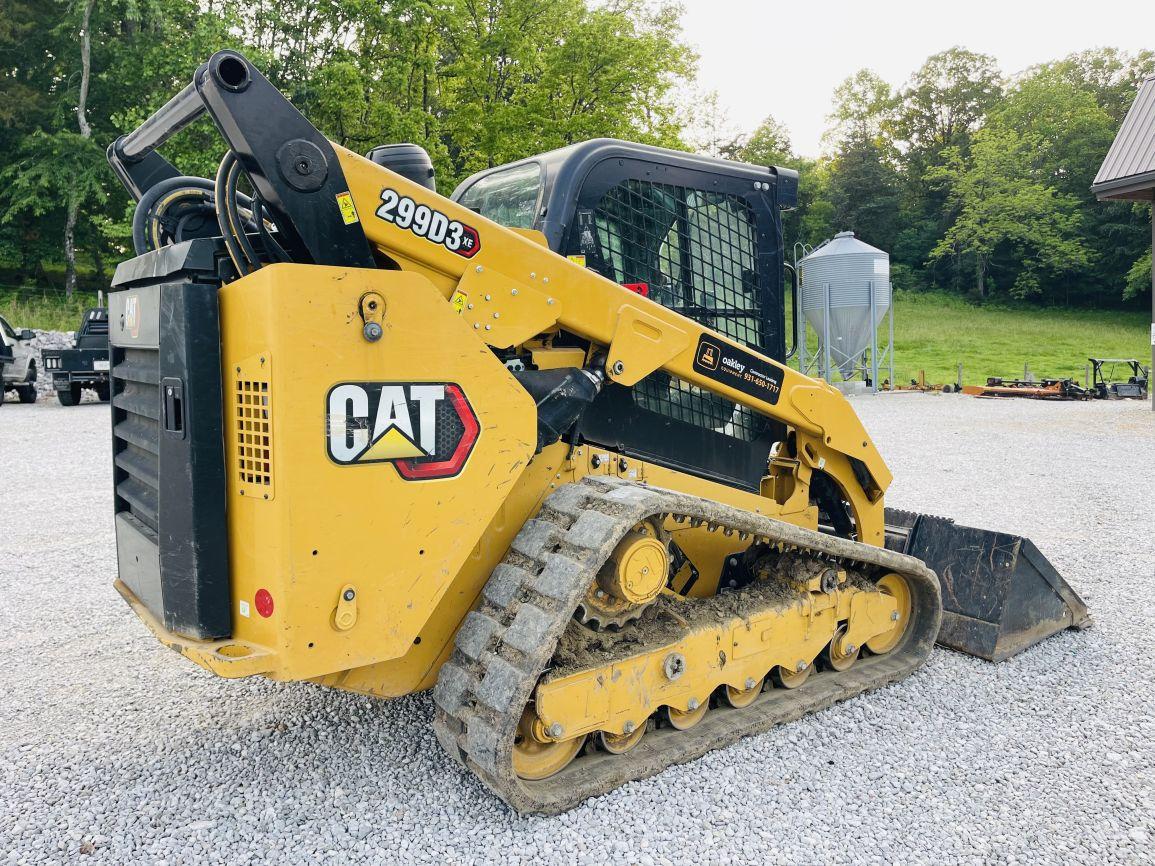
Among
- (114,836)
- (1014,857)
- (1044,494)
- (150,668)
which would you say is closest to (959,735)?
(1014,857)

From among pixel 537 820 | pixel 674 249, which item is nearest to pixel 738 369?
pixel 674 249

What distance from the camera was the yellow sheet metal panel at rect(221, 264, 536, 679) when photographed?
2.53m

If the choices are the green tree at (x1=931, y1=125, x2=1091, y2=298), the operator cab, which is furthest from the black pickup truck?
the green tree at (x1=931, y1=125, x2=1091, y2=298)

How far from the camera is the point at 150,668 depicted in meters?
4.40

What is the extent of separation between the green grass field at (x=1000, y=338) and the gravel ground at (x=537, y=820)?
22.7m

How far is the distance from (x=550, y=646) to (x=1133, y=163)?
18.3 metres

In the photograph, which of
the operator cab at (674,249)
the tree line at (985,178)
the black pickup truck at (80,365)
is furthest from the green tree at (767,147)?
the operator cab at (674,249)

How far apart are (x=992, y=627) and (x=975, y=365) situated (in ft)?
94.6

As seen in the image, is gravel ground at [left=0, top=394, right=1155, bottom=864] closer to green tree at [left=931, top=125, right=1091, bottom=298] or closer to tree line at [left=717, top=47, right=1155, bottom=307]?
tree line at [left=717, top=47, right=1155, bottom=307]

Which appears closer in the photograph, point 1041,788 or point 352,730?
point 1041,788

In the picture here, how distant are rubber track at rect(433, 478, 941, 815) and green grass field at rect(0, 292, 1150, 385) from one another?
24.5 m

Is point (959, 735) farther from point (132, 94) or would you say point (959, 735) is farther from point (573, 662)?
point (132, 94)

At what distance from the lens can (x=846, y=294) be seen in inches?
865

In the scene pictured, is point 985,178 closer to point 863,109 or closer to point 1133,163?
point 863,109
